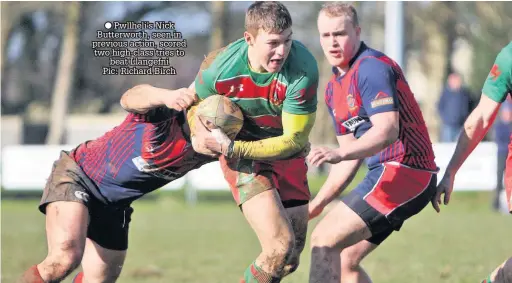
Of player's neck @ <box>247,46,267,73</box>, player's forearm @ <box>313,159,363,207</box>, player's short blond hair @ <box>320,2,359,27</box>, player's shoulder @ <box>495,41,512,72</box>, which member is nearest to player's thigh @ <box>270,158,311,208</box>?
player's forearm @ <box>313,159,363,207</box>

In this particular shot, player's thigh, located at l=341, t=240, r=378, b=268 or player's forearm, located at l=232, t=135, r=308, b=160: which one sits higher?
player's forearm, located at l=232, t=135, r=308, b=160

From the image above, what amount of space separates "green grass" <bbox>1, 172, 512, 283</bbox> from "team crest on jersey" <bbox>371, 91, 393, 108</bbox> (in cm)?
327

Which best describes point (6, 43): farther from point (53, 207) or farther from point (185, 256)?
point (53, 207)

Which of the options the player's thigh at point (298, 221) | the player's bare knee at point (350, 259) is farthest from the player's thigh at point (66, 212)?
the player's bare knee at point (350, 259)

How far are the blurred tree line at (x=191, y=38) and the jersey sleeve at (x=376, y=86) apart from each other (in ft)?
44.2

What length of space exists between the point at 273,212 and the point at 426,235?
312 inches

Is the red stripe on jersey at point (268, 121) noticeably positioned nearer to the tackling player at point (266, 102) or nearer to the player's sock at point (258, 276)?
the tackling player at point (266, 102)

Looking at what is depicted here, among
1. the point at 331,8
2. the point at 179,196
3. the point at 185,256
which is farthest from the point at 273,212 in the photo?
the point at 179,196

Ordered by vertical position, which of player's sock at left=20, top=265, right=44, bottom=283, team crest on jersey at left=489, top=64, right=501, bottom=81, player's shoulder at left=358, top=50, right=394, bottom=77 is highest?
player's shoulder at left=358, top=50, right=394, bottom=77

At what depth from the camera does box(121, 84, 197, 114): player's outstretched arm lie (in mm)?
6121

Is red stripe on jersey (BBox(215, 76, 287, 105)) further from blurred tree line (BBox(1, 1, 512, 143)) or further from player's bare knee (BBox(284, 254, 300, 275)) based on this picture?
blurred tree line (BBox(1, 1, 512, 143))

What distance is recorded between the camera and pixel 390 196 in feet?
20.9

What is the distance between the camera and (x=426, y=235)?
1373 cm

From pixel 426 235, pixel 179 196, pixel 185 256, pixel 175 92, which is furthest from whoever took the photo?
pixel 179 196
